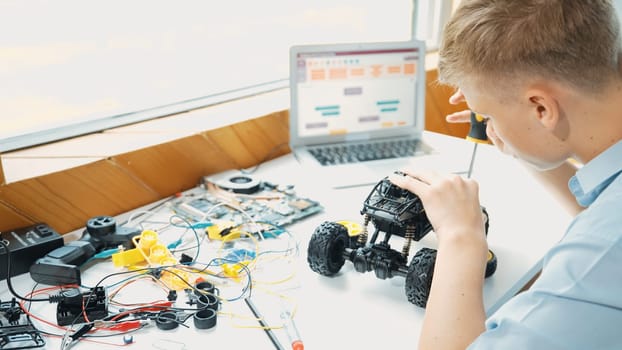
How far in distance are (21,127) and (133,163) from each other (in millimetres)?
277

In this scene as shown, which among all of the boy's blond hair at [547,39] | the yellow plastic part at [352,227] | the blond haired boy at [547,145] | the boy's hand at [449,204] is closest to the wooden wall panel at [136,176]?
the yellow plastic part at [352,227]

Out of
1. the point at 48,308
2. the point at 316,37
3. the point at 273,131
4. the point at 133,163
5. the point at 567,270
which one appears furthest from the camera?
the point at 316,37

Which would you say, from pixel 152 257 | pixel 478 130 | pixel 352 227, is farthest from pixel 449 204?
pixel 152 257

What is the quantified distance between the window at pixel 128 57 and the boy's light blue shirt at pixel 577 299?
1.12 metres

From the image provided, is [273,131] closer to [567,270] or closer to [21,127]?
[21,127]

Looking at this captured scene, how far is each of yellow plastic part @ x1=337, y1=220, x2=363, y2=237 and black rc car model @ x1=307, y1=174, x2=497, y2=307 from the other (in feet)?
0.25

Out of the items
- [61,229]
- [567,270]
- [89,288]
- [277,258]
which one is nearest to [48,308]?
[89,288]

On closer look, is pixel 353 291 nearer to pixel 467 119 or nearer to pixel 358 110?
pixel 467 119

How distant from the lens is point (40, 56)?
136 cm

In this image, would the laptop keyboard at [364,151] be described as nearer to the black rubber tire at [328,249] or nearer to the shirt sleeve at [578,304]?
the black rubber tire at [328,249]

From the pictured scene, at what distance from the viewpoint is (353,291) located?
0.99 metres

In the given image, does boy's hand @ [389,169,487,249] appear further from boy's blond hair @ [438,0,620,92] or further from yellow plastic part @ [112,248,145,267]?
yellow plastic part @ [112,248,145,267]

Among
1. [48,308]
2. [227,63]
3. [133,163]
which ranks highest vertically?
[227,63]

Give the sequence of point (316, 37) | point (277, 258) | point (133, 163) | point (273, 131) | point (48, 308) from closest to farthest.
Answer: point (48, 308) < point (277, 258) < point (133, 163) < point (273, 131) < point (316, 37)
